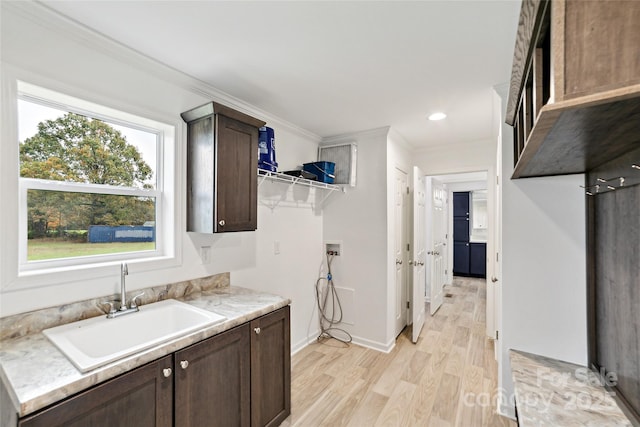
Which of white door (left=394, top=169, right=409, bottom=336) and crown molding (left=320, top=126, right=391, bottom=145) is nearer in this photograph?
crown molding (left=320, top=126, right=391, bottom=145)

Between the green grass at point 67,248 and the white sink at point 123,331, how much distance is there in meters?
0.39

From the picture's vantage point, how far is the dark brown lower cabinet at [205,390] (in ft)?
3.47

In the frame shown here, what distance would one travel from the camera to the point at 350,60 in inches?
69.5

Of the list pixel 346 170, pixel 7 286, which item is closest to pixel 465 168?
pixel 346 170

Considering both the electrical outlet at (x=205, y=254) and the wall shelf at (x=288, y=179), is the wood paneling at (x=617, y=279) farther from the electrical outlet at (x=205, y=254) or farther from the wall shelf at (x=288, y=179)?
the electrical outlet at (x=205, y=254)

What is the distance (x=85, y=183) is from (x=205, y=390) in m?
1.35

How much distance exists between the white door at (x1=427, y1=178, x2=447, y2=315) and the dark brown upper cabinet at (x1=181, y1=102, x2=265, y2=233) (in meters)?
2.99

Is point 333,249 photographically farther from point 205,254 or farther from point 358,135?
point 205,254

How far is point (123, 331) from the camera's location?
5.12ft

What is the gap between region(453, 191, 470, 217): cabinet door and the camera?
688 centimetres

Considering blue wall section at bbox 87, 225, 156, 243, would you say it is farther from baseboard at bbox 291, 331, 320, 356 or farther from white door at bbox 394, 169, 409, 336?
white door at bbox 394, 169, 409, 336

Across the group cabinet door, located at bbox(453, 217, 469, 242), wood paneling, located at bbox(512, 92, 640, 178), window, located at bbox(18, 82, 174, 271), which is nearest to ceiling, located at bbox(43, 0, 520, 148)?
window, located at bbox(18, 82, 174, 271)

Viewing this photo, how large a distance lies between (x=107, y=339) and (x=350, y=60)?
2.10 meters

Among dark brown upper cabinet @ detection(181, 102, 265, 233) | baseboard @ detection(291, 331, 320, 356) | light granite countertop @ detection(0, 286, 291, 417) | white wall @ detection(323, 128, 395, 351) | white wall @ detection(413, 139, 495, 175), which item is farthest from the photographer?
white wall @ detection(413, 139, 495, 175)
